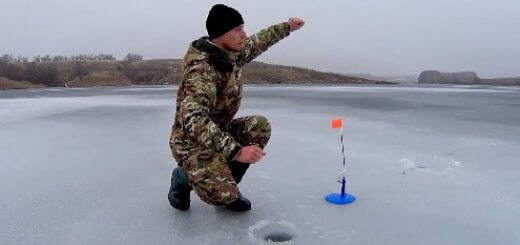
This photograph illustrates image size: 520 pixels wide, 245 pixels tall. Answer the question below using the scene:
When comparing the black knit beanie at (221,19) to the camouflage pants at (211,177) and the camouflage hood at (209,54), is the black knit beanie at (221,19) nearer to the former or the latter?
the camouflage hood at (209,54)

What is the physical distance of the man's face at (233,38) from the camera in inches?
94.7

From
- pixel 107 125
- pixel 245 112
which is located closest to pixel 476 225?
pixel 107 125

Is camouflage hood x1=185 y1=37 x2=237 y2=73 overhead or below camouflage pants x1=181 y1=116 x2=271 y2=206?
overhead

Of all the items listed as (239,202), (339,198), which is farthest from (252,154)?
(339,198)

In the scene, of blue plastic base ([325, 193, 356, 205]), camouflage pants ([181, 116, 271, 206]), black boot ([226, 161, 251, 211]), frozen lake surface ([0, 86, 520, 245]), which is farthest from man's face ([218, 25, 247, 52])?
blue plastic base ([325, 193, 356, 205])

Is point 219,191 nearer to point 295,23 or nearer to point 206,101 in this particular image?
point 206,101

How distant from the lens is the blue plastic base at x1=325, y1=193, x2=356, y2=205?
266cm

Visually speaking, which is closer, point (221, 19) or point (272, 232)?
point (272, 232)

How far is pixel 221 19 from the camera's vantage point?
238cm

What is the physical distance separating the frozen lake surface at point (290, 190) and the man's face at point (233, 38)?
0.99 m

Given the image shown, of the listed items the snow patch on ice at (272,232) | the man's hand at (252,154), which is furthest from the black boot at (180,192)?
the man's hand at (252,154)

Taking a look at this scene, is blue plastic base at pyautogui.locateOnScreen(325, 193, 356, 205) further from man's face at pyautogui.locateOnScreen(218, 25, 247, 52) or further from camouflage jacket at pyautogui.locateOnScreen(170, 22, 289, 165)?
man's face at pyautogui.locateOnScreen(218, 25, 247, 52)

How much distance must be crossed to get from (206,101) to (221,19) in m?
0.52

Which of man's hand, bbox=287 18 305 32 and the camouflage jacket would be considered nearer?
the camouflage jacket
